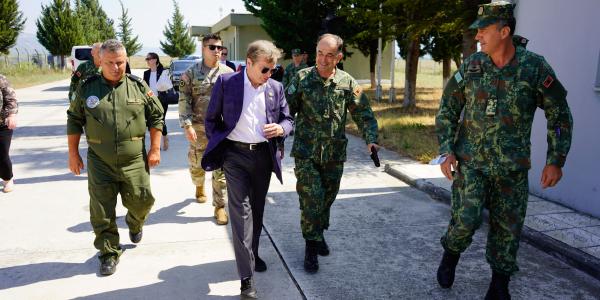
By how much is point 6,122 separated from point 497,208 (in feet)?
18.3

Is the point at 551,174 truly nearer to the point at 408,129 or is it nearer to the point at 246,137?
the point at 246,137

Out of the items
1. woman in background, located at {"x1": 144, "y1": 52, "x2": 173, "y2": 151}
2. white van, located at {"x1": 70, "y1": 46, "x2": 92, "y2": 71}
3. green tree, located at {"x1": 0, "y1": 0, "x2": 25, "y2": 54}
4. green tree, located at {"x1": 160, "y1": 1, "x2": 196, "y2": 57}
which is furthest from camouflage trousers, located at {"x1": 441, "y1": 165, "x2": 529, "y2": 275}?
green tree, located at {"x1": 160, "y1": 1, "x2": 196, "y2": 57}

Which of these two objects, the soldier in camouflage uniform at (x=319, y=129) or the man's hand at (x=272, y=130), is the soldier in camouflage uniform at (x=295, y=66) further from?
the man's hand at (x=272, y=130)

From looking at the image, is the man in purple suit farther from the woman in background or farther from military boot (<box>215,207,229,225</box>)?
the woman in background

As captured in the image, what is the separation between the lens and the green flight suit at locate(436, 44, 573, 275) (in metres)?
3.05

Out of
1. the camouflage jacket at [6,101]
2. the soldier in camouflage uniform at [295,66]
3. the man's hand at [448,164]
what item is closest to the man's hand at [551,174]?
the man's hand at [448,164]

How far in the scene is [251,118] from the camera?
11.2 feet

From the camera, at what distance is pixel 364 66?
3153 centimetres

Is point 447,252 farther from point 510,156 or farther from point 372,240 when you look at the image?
point 372,240

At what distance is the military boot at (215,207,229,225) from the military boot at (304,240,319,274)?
136 cm

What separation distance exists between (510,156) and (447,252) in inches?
33.6

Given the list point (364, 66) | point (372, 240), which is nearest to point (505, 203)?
point (372, 240)

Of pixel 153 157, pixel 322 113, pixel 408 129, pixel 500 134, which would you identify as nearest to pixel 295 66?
pixel 408 129

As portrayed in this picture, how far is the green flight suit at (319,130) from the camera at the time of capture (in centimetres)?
375
